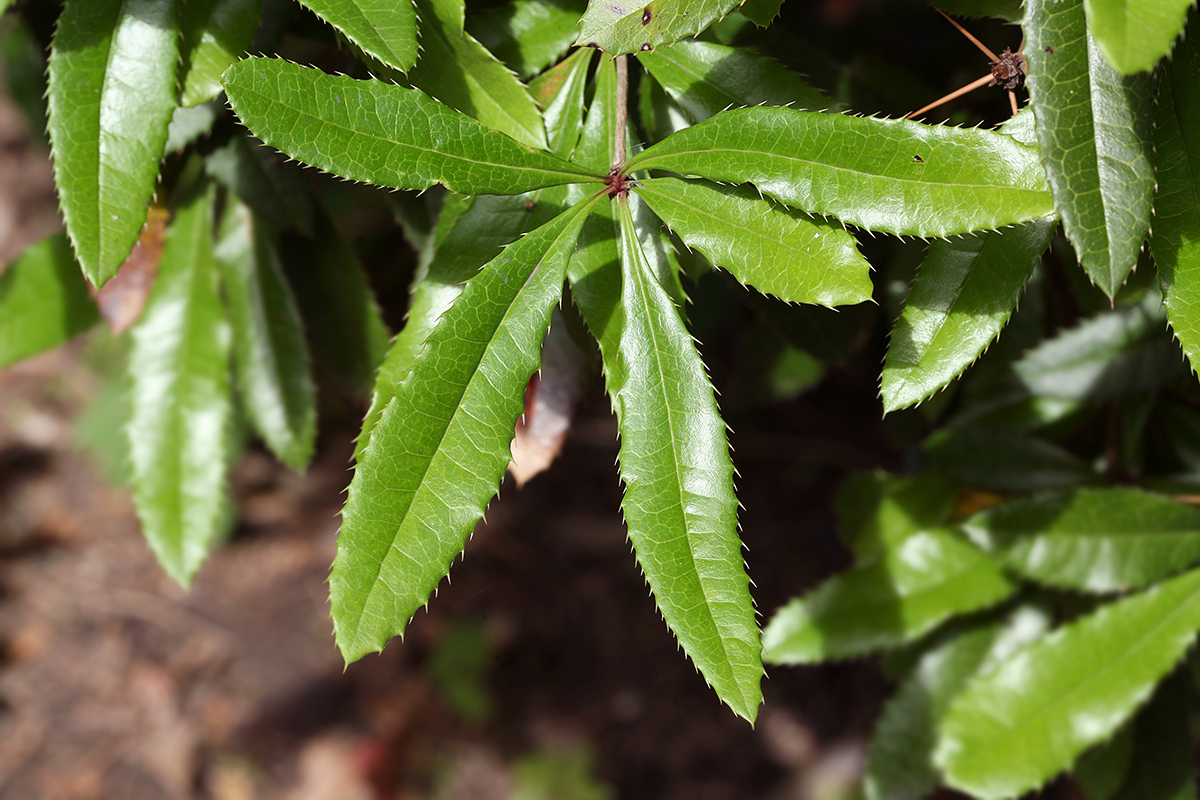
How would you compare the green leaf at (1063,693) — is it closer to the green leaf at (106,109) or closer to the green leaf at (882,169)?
the green leaf at (882,169)

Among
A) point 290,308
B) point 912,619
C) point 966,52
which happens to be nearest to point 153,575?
point 290,308

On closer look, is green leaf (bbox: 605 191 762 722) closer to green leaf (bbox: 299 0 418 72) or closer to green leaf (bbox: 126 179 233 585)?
green leaf (bbox: 299 0 418 72)

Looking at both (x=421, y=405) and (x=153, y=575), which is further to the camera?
(x=153, y=575)

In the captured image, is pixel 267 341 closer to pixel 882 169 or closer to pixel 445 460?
pixel 445 460

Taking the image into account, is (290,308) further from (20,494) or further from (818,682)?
(20,494)

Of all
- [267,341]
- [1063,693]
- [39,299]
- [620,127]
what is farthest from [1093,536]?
[39,299]
